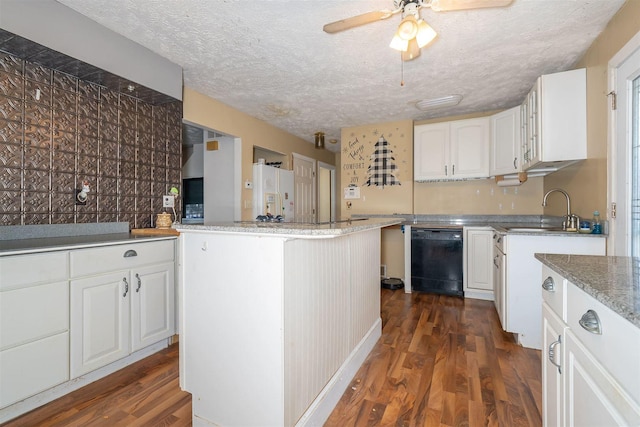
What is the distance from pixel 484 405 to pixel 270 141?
3.94m

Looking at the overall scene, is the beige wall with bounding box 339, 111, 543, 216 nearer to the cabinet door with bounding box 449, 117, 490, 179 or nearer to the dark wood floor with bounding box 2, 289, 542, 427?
the cabinet door with bounding box 449, 117, 490, 179

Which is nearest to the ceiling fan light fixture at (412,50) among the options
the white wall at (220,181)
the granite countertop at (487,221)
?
the granite countertop at (487,221)

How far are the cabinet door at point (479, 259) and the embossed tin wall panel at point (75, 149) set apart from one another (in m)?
3.40

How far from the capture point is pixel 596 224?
2.02m

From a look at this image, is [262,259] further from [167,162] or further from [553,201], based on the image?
[553,201]

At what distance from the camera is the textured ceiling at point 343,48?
6.10 ft

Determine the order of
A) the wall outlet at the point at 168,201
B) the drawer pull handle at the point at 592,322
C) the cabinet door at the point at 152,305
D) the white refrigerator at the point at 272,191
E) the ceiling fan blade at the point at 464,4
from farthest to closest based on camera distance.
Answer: the white refrigerator at the point at 272,191 < the wall outlet at the point at 168,201 < the cabinet door at the point at 152,305 < the ceiling fan blade at the point at 464,4 < the drawer pull handle at the point at 592,322

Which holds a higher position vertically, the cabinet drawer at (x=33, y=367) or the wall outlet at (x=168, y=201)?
the wall outlet at (x=168, y=201)

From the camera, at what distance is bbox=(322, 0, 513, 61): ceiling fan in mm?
1494

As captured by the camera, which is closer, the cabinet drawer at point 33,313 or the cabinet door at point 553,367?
the cabinet door at point 553,367

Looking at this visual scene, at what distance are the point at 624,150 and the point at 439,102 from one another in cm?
197

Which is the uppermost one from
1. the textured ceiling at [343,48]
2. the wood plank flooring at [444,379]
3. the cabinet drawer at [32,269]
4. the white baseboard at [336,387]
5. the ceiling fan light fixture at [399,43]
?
the textured ceiling at [343,48]

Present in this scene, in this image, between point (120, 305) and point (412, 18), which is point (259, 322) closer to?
point (120, 305)

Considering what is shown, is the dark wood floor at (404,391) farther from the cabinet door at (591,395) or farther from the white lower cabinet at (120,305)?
the cabinet door at (591,395)
